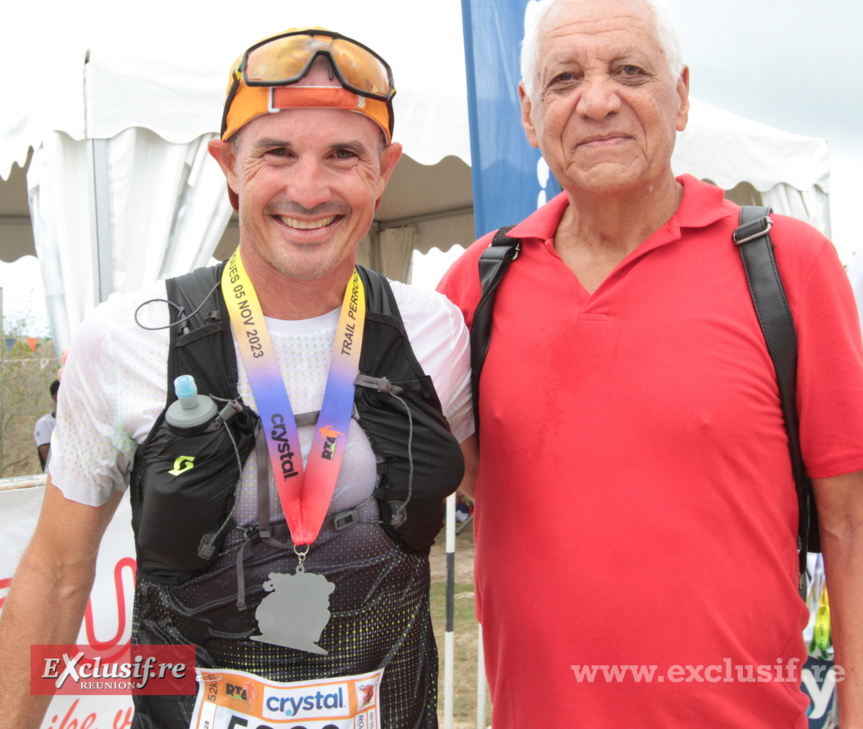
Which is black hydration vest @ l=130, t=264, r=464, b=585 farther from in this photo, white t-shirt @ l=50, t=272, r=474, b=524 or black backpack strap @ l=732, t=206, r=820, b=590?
black backpack strap @ l=732, t=206, r=820, b=590

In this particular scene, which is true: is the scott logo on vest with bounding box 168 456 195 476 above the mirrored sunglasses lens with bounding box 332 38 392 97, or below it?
below

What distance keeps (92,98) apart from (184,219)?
867 mm

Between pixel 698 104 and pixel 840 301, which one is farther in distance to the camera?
pixel 698 104

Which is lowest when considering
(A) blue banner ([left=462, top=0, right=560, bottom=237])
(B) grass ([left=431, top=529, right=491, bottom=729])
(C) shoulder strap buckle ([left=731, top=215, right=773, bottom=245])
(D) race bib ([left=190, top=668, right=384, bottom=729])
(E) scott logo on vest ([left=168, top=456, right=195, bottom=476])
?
(B) grass ([left=431, top=529, right=491, bottom=729])

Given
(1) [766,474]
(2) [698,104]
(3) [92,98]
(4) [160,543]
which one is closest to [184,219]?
(3) [92,98]

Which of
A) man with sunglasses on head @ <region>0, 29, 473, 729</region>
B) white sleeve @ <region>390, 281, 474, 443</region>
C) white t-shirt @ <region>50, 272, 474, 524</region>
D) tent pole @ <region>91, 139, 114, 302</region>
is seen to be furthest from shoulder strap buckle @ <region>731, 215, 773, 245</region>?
tent pole @ <region>91, 139, 114, 302</region>

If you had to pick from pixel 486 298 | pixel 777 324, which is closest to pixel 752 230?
pixel 777 324

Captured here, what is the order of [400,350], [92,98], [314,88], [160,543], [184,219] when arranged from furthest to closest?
[184,219]
[92,98]
[400,350]
[314,88]
[160,543]

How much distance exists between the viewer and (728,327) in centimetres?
155

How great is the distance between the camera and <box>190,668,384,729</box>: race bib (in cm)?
135

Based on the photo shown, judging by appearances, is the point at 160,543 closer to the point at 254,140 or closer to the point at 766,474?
the point at 254,140

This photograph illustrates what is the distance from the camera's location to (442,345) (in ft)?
5.49

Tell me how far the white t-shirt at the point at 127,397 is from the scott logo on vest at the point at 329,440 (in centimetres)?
4

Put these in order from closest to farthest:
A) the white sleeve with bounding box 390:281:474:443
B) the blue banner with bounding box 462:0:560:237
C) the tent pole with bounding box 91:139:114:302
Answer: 1. the white sleeve with bounding box 390:281:474:443
2. the blue banner with bounding box 462:0:560:237
3. the tent pole with bounding box 91:139:114:302
